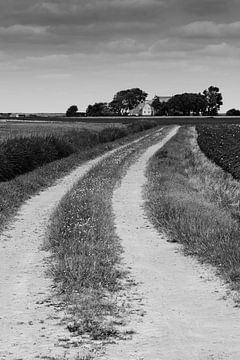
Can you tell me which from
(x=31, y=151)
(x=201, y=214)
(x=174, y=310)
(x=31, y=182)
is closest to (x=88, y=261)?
(x=174, y=310)

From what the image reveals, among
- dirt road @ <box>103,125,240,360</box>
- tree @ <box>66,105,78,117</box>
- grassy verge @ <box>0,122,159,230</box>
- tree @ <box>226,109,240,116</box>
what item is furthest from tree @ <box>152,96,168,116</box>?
dirt road @ <box>103,125,240,360</box>

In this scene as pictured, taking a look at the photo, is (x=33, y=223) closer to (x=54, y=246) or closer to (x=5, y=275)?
(x=54, y=246)

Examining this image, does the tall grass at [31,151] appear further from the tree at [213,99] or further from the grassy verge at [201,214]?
the tree at [213,99]

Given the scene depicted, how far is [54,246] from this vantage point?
35.9 feet

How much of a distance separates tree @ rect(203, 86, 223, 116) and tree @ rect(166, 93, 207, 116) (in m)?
4.83

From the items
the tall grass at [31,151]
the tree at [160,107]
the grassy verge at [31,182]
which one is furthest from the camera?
the tree at [160,107]

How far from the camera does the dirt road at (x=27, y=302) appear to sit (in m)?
6.18

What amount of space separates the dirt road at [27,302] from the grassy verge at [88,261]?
236 millimetres

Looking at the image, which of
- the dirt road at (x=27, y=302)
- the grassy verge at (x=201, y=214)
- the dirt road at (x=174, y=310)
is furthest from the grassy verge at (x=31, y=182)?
the dirt road at (x=174, y=310)

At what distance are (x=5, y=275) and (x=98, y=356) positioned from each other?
3.62 m

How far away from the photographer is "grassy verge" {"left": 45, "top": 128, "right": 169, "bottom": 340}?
7.17m

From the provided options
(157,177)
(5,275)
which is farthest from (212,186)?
(5,275)

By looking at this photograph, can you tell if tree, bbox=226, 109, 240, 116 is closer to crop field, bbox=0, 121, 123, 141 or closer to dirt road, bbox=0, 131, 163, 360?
crop field, bbox=0, 121, 123, 141

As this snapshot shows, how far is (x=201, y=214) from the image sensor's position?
44.3 feet
